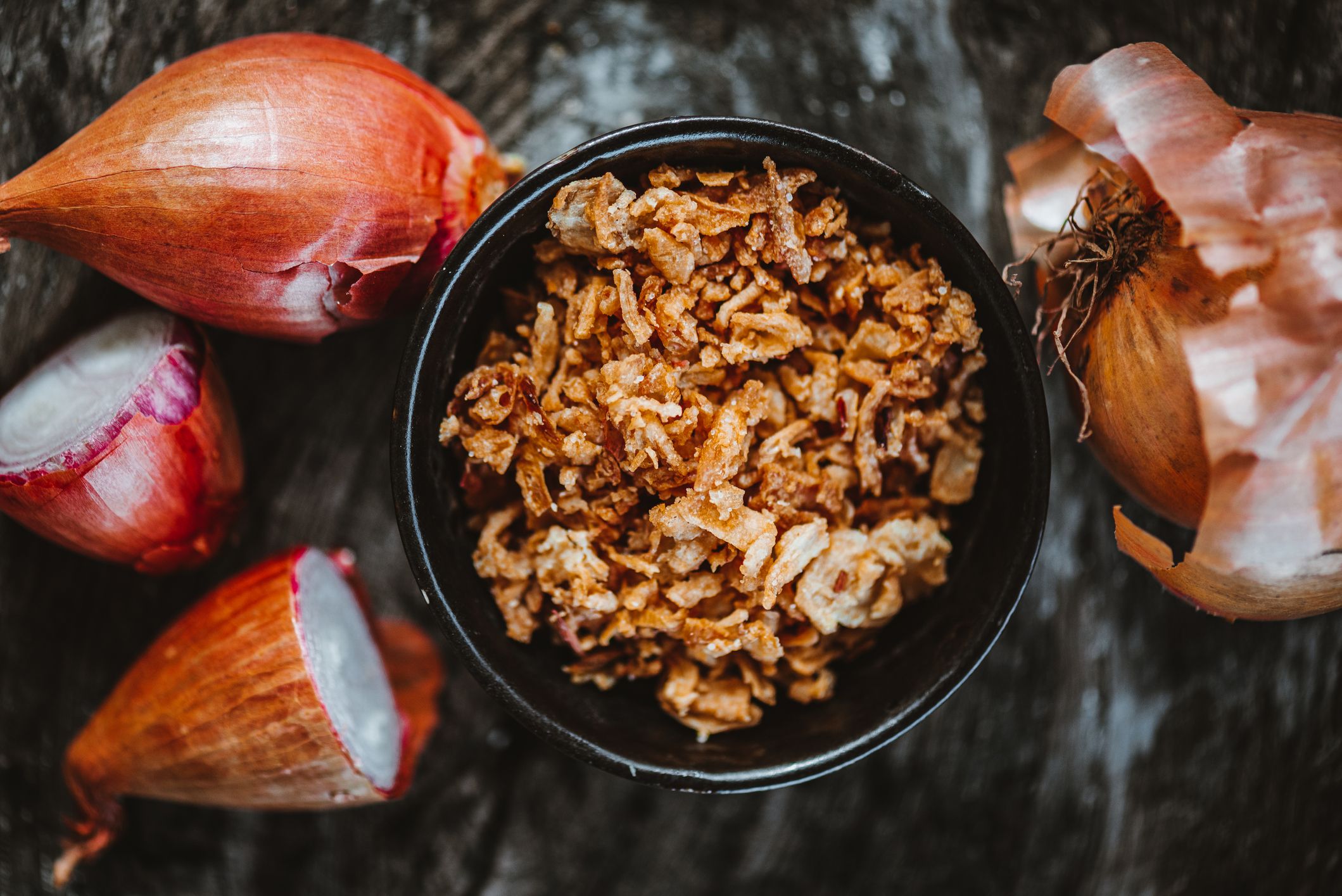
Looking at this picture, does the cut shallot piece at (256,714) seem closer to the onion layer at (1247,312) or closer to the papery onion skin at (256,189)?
the papery onion skin at (256,189)

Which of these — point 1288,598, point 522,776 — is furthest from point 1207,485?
point 522,776

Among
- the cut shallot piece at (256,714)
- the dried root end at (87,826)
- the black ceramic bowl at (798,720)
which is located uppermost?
the black ceramic bowl at (798,720)

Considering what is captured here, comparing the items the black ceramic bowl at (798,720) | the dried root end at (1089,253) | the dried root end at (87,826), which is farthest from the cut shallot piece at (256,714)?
the dried root end at (1089,253)

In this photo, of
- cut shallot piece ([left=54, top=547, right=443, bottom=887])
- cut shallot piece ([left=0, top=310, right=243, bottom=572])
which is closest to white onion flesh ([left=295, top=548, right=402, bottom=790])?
cut shallot piece ([left=54, top=547, right=443, bottom=887])

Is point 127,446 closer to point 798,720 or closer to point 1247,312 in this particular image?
point 798,720

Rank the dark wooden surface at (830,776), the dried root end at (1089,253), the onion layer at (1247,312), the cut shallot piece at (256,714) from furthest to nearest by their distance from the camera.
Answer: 1. the dark wooden surface at (830,776)
2. the cut shallot piece at (256,714)
3. the dried root end at (1089,253)
4. the onion layer at (1247,312)

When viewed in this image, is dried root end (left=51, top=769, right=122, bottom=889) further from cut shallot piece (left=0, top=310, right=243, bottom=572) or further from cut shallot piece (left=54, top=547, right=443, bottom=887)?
cut shallot piece (left=0, top=310, right=243, bottom=572)
